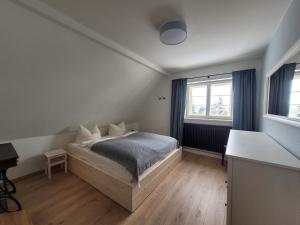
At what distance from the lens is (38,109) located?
2.22 meters

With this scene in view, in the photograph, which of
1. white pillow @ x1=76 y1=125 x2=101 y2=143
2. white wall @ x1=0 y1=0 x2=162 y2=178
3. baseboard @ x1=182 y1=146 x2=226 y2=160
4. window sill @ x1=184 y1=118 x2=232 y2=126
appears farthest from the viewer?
baseboard @ x1=182 y1=146 x2=226 y2=160

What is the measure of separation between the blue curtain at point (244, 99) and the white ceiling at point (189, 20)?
599 mm

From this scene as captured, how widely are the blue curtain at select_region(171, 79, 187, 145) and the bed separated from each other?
3.66 feet

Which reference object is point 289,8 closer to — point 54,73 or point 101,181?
point 54,73

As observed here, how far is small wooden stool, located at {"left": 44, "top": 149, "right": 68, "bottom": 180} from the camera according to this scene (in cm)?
244

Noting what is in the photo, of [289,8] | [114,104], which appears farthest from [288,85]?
[114,104]

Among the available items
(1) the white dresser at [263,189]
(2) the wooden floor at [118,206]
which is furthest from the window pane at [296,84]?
(2) the wooden floor at [118,206]

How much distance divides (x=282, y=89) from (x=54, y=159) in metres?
3.91

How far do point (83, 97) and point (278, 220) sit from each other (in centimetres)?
302

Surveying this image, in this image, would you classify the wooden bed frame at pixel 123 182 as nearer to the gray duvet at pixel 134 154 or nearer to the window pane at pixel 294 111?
the gray duvet at pixel 134 154

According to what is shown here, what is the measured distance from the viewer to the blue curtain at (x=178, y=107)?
12.2ft

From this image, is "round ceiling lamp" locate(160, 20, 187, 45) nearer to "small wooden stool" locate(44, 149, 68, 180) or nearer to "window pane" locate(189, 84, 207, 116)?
"window pane" locate(189, 84, 207, 116)

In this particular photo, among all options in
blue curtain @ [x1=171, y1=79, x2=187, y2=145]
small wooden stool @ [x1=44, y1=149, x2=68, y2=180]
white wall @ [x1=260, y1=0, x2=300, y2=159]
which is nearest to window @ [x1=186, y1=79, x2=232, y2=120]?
blue curtain @ [x1=171, y1=79, x2=187, y2=145]

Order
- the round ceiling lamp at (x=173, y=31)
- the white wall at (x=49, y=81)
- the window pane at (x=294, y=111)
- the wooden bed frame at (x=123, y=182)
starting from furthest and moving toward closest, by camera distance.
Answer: the wooden bed frame at (x=123, y=182)
the round ceiling lamp at (x=173, y=31)
the white wall at (x=49, y=81)
the window pane at (x=294, y=111)
